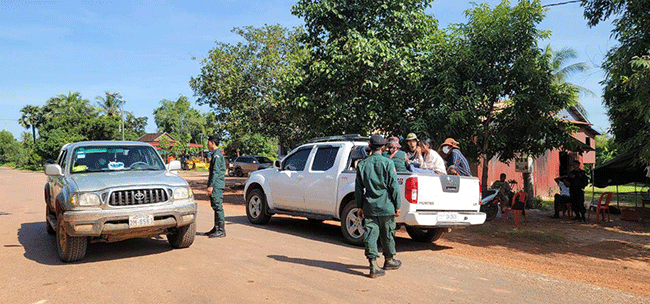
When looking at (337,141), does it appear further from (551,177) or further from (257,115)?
(551,177)

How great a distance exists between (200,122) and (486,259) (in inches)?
3101

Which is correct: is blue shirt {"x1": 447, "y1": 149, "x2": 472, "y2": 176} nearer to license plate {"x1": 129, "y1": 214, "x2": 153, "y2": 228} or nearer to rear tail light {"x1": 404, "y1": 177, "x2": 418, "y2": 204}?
rear tail light {"x1": 404, "y1": 177, "x2": 418, "y2": 204}

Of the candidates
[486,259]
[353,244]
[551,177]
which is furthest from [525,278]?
[551,177]

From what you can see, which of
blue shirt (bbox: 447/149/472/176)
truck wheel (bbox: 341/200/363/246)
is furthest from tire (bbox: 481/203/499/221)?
truck wheel (bbox: 341/200/363/246)

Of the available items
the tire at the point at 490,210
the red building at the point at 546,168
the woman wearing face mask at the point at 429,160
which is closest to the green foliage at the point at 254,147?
the red building at the point at 546,168

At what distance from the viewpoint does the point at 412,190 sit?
7.17m

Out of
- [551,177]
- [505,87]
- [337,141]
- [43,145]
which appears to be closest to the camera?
[337,141]

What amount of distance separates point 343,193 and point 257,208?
2.88 metres

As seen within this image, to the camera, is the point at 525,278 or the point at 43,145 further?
the point at 43,145

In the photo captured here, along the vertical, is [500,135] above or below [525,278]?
above

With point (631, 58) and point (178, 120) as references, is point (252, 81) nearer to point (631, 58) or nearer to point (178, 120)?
point (631, 58)

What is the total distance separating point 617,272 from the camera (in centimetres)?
667

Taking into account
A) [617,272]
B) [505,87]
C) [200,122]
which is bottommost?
[617,272]

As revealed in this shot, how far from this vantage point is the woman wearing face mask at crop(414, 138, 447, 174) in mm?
8305
